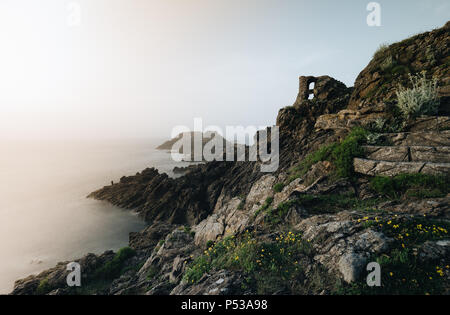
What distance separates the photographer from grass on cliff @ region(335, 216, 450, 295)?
135 inches

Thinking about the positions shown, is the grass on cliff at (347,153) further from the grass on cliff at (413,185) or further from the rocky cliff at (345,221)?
the grass on cliff at (413,185)

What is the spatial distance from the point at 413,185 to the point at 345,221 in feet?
10.8

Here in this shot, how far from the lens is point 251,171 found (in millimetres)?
21109

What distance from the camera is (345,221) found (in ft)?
18.2

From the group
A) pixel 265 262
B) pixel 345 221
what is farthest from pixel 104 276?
pixel 345 221

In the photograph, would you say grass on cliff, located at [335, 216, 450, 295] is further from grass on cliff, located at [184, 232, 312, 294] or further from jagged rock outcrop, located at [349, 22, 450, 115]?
jagged rock outcrop, located at [349, 22, 450, 115]

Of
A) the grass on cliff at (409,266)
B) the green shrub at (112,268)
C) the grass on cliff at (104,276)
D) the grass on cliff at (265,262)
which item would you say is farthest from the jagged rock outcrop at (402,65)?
the green shrub at (112,268)

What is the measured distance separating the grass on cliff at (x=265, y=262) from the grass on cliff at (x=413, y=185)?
166 inches

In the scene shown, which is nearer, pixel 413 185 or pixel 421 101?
pixel 413 185

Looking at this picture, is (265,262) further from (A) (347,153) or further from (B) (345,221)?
(A) (347,153)
